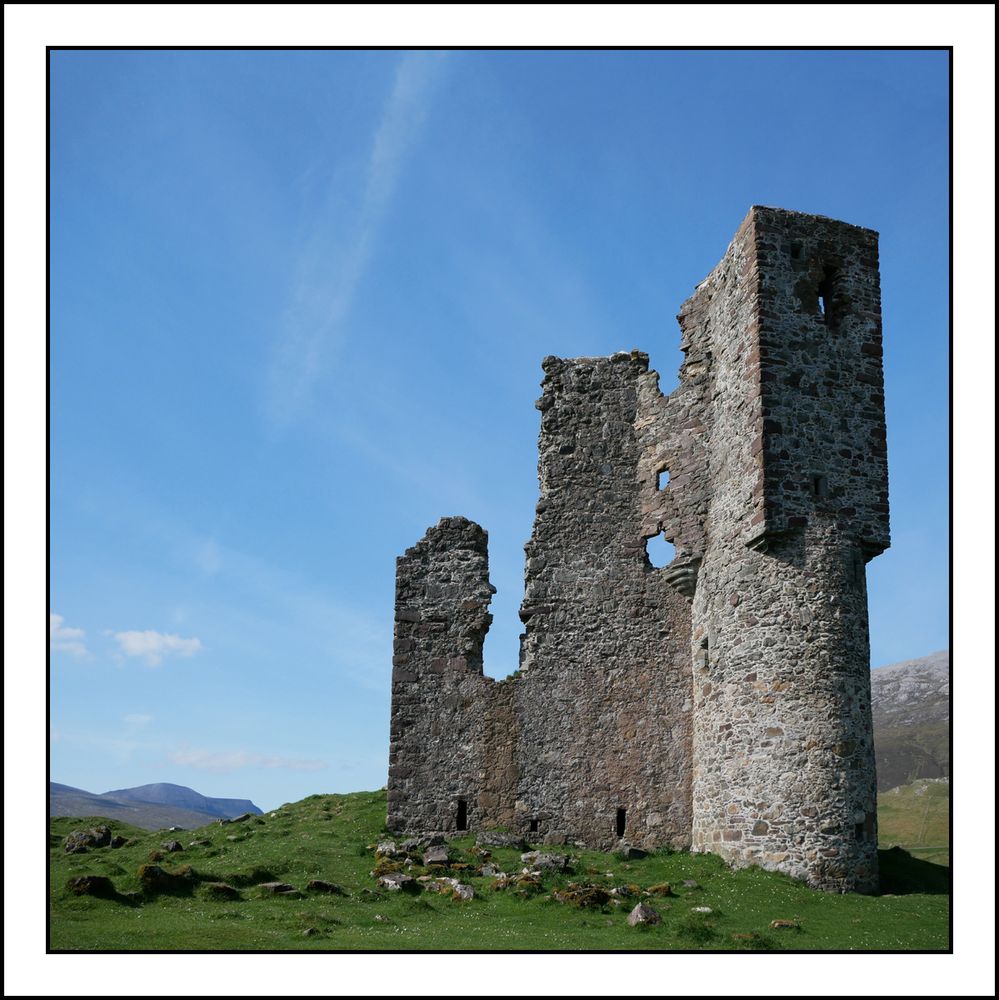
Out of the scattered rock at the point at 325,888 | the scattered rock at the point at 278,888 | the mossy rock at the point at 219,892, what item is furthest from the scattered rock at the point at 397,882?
the mossy rock at the point at 219,892

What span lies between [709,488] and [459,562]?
22.8 ft

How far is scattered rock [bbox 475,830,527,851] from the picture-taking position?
1008 inches

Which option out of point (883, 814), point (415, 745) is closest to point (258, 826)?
point (415, 745)

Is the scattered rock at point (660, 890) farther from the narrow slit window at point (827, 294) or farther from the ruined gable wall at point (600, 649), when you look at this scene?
the narrow slit window at point (827, 294)

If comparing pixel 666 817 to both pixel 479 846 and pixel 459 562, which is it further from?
pixel 459 562

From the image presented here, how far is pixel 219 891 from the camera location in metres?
20.3

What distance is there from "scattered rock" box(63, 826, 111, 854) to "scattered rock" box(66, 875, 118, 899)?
23.1 ft

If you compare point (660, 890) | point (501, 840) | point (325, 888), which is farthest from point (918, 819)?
point (325, 888)

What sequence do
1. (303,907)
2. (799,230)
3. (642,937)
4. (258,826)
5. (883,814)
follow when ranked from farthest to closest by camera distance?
(883,814)
(258,826)
(799,230)
(303,907)
(642,937)

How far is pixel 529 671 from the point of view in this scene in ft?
90.6

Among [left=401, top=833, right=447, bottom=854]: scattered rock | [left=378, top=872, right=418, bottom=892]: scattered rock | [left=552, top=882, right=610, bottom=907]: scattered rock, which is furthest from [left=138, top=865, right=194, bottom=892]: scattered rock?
[left=552, top=882, right=610, bottom=907]: scattered rock

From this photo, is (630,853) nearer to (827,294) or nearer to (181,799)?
(827,294)

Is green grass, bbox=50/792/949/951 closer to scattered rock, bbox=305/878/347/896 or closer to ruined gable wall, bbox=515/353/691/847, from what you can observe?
scattered rock, bbox=305/878/347/896

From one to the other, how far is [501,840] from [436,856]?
250 centimetres
